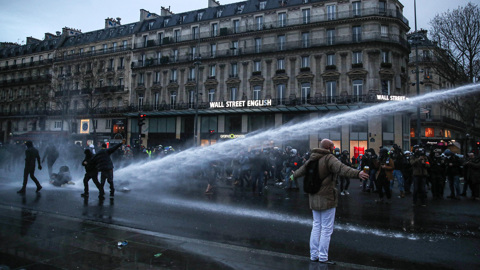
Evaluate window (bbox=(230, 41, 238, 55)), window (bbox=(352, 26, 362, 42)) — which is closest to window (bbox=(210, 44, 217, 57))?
window (bbox=(230, 41, 238, 55))

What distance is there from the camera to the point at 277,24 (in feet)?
125

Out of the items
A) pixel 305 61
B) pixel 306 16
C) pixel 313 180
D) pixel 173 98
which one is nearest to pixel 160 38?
pixel 173 98

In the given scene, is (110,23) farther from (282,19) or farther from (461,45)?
(461,45)

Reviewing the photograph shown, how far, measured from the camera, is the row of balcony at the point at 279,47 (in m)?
33.4

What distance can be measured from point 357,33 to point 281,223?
105ft

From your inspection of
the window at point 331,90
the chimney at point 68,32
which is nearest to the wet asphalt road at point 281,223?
the window at point 331,90

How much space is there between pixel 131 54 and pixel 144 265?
158 ft

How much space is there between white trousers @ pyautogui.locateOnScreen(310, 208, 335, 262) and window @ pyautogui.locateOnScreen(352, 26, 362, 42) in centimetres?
3324

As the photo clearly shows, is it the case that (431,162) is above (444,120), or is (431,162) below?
below

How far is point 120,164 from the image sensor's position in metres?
18.2

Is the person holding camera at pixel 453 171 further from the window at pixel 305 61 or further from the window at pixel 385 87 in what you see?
the window at pixel 305 61

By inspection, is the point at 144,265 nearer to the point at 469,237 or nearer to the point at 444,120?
the point at 469,237

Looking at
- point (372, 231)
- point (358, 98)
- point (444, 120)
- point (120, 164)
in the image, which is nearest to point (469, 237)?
point (372, 231)

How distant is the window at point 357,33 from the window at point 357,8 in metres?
1.54
